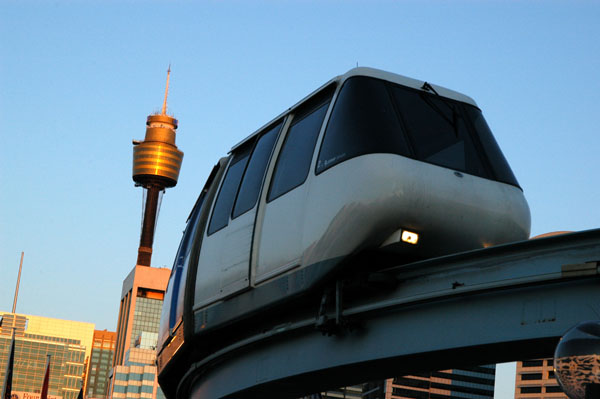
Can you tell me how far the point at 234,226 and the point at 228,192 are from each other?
933 millimetres

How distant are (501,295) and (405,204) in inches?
49.9

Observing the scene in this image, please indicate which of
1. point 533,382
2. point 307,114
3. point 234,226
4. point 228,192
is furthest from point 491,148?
point 533,382

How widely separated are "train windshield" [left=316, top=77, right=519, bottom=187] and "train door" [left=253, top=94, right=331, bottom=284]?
40cm

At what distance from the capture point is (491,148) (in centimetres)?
962

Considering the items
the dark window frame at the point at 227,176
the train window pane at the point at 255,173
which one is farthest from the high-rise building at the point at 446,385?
the train window pane at the point at 255,173

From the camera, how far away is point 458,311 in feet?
25.8

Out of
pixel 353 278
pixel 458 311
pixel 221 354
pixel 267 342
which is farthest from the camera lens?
pixel 221 354

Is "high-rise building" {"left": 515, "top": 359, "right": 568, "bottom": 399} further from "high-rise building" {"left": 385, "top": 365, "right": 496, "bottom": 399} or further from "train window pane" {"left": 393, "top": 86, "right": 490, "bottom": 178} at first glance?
"train window pane" {"left": 393, "top": 86, "right": 490, "bottom": 178}

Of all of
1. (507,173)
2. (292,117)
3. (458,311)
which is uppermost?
(292,117)

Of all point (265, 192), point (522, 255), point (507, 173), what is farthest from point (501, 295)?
point (265, 192)

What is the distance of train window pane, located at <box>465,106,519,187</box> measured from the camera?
30.9ft

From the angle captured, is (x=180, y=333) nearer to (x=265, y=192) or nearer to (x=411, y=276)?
(x=265, y=192)

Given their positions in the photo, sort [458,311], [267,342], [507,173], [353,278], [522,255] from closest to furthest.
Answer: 1. [522,255]
2. [458,311]
3. [353,278]
4. [507,173]
5. [267,342]

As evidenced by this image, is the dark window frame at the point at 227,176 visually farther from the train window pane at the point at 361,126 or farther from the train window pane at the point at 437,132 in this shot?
the train window pane at the point at 437,132
